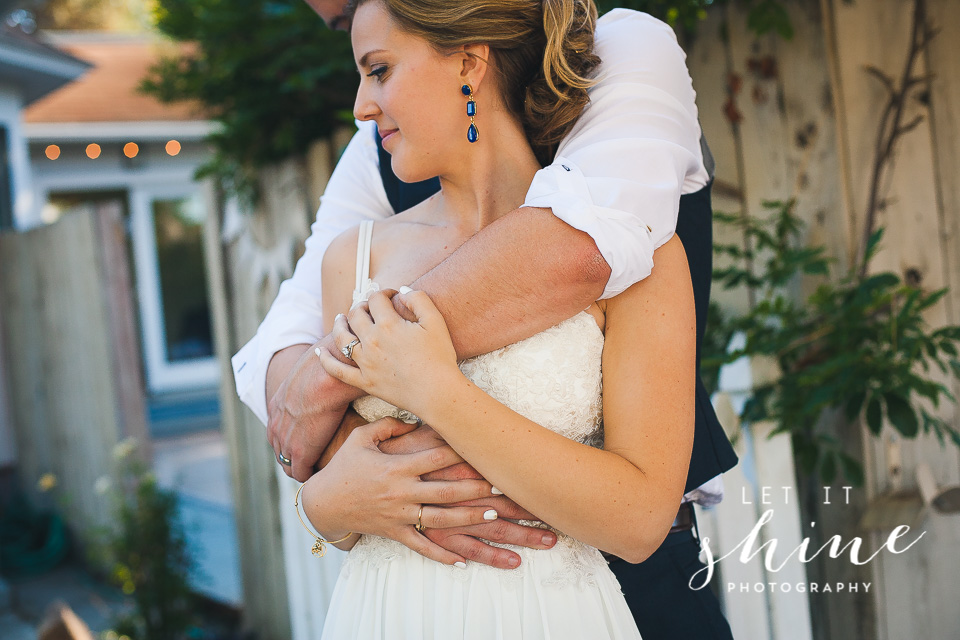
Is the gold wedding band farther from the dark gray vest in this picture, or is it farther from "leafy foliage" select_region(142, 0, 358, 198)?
"leafy foliage" select_region(142, 0, 358, 198)

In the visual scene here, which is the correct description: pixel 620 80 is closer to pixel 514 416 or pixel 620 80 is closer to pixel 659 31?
pixel 659 31

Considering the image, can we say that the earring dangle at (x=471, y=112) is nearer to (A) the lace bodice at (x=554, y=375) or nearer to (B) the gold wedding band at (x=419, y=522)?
(A) the lace bodice at (x=554, y=375)

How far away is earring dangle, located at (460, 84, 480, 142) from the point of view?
4.54ft

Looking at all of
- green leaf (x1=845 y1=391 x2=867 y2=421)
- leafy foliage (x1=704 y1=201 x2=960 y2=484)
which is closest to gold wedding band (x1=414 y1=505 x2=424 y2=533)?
leafy foliage (x1=704 y1=201 x2=960 y2=484)

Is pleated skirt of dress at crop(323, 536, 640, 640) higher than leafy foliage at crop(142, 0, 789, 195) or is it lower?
lower

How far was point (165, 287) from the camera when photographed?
11289mm

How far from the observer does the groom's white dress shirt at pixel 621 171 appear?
43.6 inches

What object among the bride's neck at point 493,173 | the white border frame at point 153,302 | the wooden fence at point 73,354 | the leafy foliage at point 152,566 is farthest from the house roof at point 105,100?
the bride's neck at point 493,173

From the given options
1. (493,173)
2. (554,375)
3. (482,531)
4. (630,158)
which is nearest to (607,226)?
(630,158)

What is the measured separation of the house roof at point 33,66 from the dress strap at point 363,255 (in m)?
7.26

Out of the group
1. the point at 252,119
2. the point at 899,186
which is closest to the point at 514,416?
the point at 899,186

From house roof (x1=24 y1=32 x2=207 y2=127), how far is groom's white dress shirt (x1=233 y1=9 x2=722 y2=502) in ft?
30.1

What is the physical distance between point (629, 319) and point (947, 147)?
160 cm

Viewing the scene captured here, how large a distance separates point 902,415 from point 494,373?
3.90 ft
